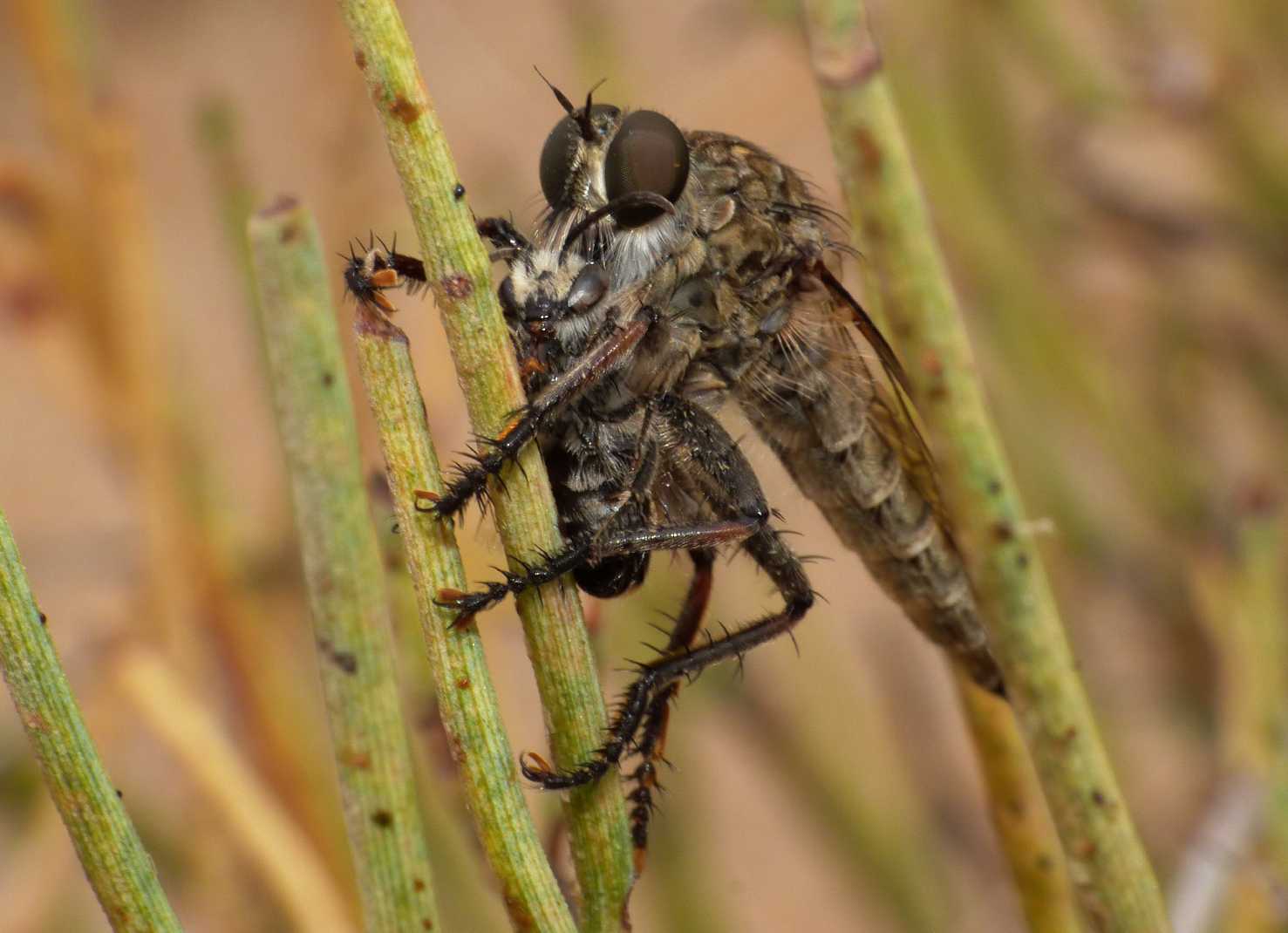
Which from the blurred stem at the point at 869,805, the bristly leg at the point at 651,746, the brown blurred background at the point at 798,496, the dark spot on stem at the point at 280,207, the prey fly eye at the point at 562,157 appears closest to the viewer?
the dark spot on stem at the point at 280,207

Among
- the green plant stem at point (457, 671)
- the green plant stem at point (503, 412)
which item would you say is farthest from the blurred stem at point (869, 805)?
the green plant stem at point (457, 671)

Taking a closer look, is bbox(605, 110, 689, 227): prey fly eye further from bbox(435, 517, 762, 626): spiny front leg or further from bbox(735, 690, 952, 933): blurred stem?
bbox(735, 690, 952, 933): blurred stem

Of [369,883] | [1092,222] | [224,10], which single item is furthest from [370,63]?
[224,10]

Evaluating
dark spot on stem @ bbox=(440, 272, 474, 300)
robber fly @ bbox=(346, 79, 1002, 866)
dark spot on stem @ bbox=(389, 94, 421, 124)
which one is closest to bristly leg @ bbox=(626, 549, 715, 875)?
robber fly @ bbox=(346, 79, 1002, 866)

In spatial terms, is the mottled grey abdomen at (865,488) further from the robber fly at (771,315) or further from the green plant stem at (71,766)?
the green plant stem at (71,766)

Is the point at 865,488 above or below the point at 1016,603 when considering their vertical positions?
above

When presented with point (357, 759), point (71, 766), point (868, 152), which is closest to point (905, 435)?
point (868, 152)

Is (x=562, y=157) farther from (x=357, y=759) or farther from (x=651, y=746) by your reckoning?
(x=357, y=759)
